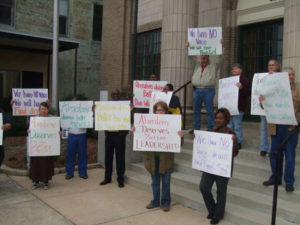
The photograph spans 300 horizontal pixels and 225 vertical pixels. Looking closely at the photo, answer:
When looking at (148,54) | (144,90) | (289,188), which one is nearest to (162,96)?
(144,90)

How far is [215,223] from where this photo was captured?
4.64 meters

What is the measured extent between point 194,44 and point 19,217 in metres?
4.87

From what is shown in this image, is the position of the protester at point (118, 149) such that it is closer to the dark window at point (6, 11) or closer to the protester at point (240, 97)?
the protester at point (240, 97)

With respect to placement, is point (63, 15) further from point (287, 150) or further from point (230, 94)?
point (287, 150)

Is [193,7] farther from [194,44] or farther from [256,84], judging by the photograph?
[256,84]

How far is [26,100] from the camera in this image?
7.50m

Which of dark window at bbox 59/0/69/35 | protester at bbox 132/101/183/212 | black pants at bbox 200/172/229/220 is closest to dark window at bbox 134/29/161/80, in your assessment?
dark window at bbox 59/0/69/35

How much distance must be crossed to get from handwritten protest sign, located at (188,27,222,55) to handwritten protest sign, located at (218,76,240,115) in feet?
3.07

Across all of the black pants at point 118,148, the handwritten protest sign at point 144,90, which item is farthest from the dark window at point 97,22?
the black pants at point 118,148

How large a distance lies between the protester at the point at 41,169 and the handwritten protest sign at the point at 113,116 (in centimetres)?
107

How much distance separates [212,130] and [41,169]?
3.52m

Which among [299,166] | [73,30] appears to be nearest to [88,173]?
[299,166]

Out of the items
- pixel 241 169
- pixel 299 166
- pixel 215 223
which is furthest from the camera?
pixel 241 169

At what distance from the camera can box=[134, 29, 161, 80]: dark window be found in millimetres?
13172
